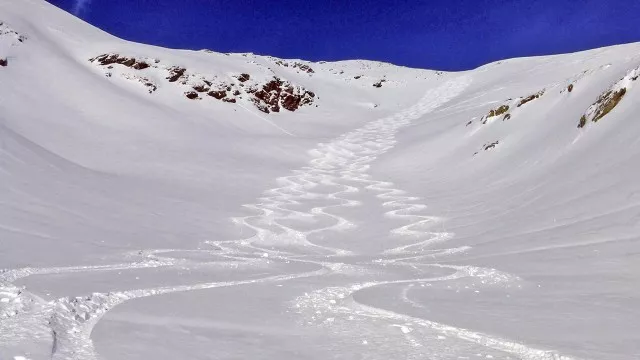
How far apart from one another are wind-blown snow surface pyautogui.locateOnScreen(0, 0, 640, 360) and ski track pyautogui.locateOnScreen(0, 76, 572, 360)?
0.05 metres

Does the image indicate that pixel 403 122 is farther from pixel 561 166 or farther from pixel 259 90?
pixel 561 166

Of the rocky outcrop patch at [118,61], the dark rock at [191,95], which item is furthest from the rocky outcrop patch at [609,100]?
the rocky outcrop patch at [118,61]

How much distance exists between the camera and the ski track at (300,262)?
5891mm

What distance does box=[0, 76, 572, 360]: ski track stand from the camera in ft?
19.3

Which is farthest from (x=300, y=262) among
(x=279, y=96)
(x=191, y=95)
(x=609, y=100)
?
(x=279, y=96)

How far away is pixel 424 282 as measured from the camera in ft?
30.2

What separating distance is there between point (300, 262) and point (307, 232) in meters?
3.99

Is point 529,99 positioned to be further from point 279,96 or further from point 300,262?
point 279,96

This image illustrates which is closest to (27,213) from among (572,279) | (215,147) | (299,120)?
(572,279)

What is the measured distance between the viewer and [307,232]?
15.1 meters

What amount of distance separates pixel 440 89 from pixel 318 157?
142ft

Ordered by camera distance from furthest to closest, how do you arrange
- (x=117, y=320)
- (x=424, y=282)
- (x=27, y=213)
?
(x=27, y=213) → (x=424, y=282) → (x=117, y=320)

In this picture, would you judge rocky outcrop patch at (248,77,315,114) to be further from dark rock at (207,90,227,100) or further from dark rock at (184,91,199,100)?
dark rock at (184,91,199,100)

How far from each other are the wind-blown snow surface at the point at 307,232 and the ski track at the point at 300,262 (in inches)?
1.9
